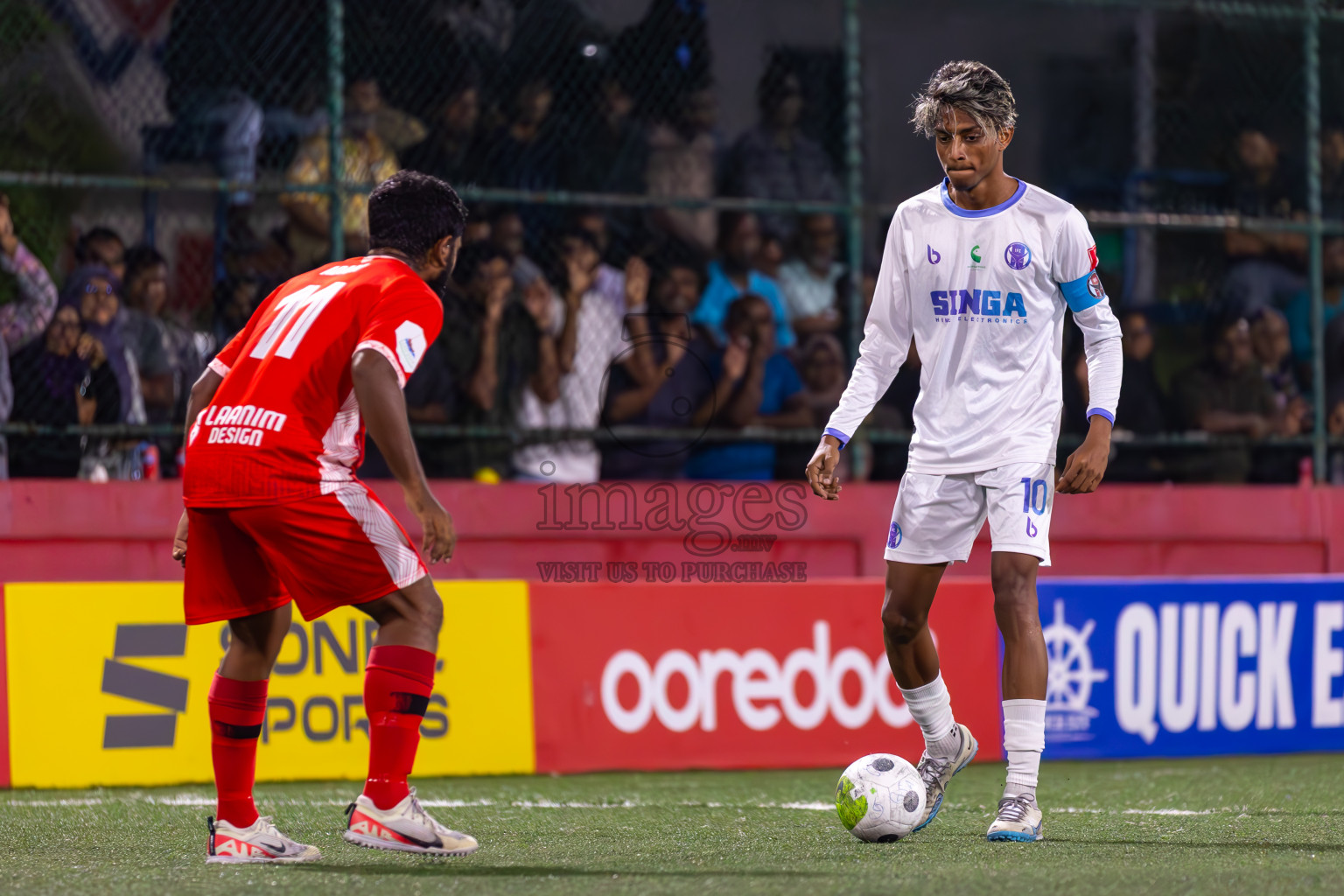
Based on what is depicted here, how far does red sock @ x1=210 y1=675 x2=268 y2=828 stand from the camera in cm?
445

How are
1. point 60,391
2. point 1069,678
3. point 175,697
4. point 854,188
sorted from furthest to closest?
point 854,188 → point 60,391 → point 1069,678 → point 175,697

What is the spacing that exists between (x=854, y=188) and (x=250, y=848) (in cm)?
603

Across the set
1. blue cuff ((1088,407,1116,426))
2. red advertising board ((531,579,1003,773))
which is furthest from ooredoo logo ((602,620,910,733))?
blue cuff ((1088,407,1116,426))

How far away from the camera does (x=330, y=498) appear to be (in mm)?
4289

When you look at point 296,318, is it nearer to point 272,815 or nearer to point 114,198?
point 272,815

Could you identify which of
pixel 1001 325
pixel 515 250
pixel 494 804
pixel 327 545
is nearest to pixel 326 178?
pixel 515 250

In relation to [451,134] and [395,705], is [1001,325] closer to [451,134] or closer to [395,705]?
[395,705]

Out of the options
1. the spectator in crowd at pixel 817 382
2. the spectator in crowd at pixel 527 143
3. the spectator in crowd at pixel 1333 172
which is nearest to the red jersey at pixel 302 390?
the spectator in crowd at pixel 527 143

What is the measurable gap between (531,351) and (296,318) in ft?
15.7

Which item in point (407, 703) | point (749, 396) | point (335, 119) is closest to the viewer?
point (407, 703)

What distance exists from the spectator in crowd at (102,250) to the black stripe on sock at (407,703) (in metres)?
4.82

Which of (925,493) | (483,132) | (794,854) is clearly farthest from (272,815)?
(483,132)

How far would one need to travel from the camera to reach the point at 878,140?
11898 millimetres

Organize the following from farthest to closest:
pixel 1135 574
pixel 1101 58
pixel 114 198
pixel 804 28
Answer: pixel 1101 58
pixel 804 28
pixel 1135 574
pixel 114 198
